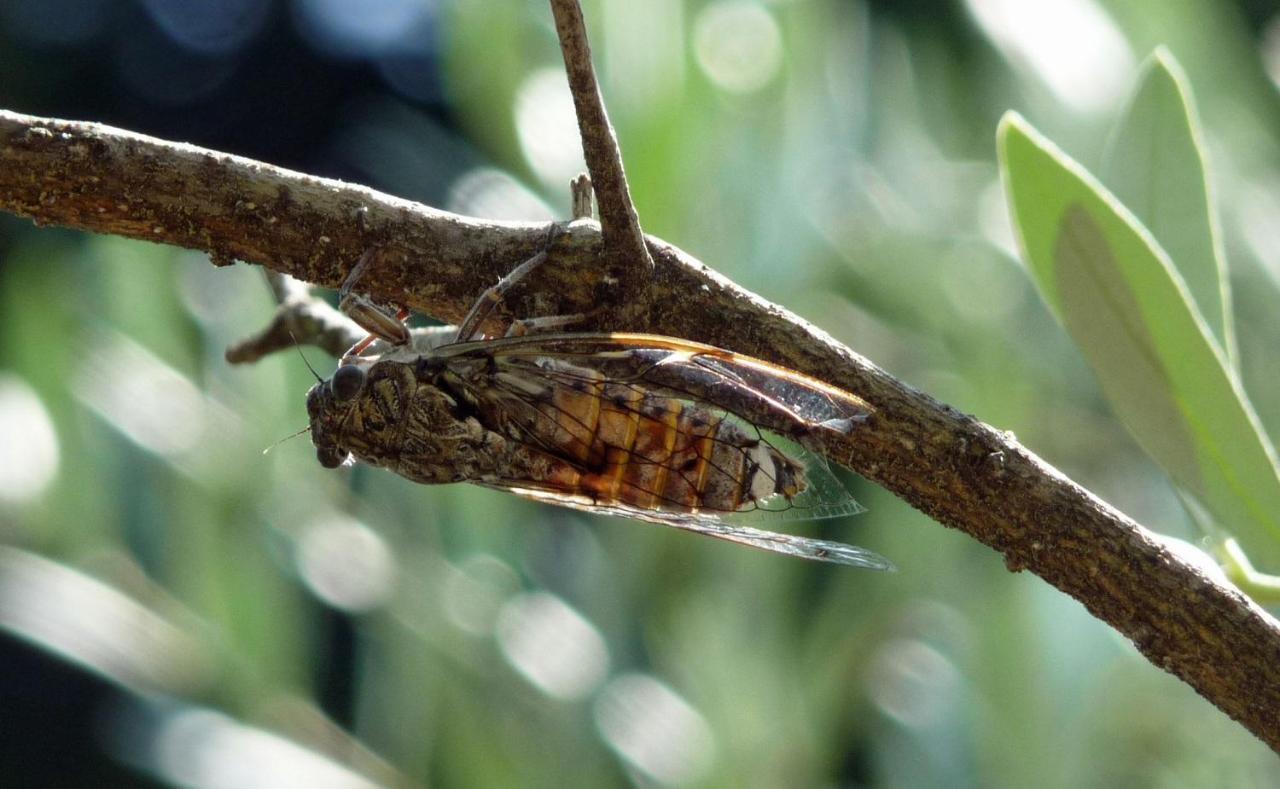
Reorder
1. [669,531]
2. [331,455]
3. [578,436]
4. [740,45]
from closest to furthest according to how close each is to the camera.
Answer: [578,436] → [331,455] → [669,531] → [740,45]

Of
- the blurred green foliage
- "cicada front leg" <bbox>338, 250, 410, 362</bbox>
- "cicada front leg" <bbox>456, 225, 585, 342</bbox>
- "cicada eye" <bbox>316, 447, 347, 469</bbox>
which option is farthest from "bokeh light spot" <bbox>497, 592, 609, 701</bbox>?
"cicada front leg" <bbox>456, 225, 585, 342</bbox>

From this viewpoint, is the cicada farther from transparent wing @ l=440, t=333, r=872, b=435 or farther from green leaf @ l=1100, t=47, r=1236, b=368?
green leaf @ l=1100, t=47, r=1236, b=368

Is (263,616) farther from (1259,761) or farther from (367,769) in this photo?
(1259,761)

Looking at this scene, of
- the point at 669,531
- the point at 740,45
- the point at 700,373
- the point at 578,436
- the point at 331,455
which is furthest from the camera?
the point at 740,45

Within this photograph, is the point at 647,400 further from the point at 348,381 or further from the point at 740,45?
the point at 740,45

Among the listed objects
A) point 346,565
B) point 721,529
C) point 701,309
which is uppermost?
point 346,565

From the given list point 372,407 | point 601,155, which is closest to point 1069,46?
point 372,407

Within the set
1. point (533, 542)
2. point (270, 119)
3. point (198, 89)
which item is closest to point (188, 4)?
point (198, 89)
